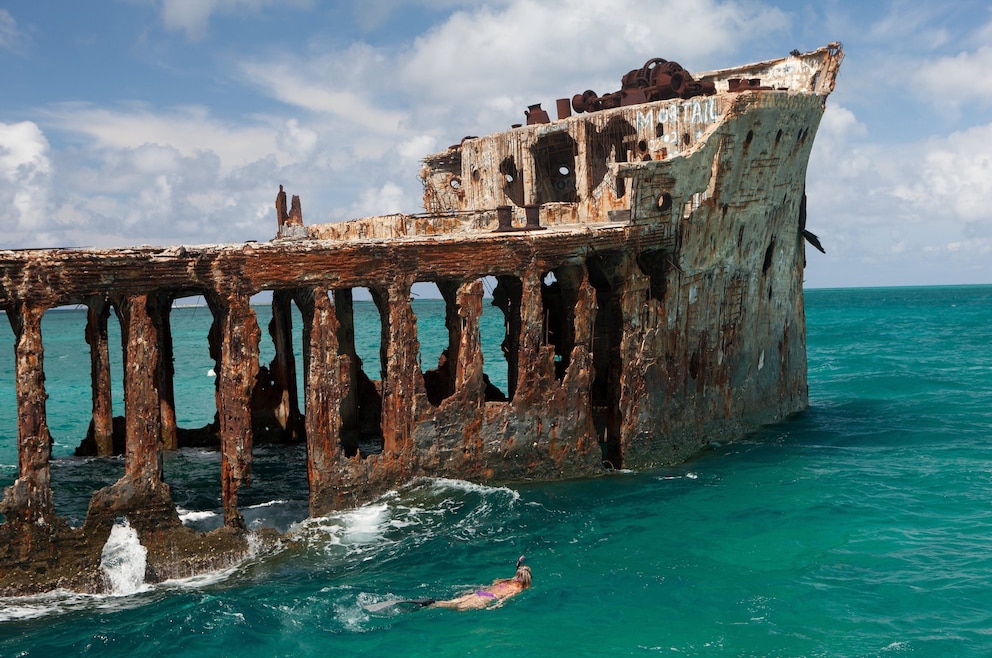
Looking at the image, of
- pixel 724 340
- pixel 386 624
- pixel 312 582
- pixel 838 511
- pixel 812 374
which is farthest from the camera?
pixel 812 374

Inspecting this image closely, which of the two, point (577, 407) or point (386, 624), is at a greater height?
point (577, 407)

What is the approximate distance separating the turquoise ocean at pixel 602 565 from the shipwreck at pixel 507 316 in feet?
1.67

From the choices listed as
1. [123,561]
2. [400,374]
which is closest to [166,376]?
[400,374]

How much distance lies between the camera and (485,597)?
10.5 m

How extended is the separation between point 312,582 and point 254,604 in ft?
2.67

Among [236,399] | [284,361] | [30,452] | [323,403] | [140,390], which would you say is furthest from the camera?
[284,361]

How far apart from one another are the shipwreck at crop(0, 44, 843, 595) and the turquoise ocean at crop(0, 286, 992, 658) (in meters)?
0.51

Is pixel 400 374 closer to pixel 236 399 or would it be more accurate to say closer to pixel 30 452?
pixel 236 399

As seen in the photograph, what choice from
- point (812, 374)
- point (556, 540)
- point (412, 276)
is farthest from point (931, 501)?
point (812, 374)

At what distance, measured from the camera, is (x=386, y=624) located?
9.91 meters

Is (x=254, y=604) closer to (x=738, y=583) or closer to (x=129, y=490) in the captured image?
(x=129, y=490)

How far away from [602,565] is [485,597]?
1.76m

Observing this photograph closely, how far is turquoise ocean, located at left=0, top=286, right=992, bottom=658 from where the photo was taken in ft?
31.7

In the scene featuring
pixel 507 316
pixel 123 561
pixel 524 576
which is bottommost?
pixel 524 576
